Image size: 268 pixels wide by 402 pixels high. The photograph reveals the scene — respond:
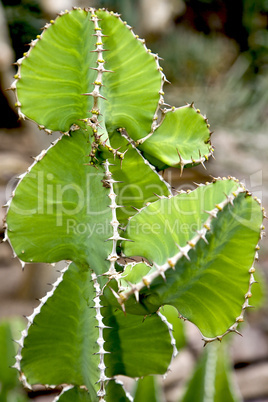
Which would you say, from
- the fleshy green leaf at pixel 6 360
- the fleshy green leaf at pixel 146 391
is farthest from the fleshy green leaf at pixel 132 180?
the fleshy green leaf at pixel 6 360

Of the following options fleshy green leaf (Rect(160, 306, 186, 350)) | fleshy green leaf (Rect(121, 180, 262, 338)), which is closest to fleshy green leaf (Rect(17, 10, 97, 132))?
fleshy green leaf (Rect(121, 180, 262, 338))

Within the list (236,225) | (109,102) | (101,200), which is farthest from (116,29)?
(236,225)

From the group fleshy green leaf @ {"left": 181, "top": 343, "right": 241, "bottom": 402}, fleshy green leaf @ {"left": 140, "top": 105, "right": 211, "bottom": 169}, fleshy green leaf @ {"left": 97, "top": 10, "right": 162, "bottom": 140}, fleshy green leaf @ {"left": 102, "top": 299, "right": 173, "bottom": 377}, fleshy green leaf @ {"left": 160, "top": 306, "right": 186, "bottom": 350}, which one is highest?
fleshy green leaf @ {"left": 97, "top": 10, "right": 162, "bottom": 140}

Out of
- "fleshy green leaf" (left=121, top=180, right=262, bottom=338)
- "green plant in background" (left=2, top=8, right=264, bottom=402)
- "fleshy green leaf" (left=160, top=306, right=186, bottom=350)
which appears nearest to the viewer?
"fleshy green leaf" (left=121, top=180, right=262, bottom=338)

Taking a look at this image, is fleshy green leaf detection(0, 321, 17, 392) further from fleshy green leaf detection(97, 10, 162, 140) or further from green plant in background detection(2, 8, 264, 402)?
fleshy green leaf detection(97, 10, 162, 140)

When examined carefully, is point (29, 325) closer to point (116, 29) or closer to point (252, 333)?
point (116, 29)

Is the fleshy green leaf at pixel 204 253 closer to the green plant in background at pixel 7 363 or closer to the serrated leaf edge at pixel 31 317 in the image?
the serrated leaf edge at pixel 31 317
